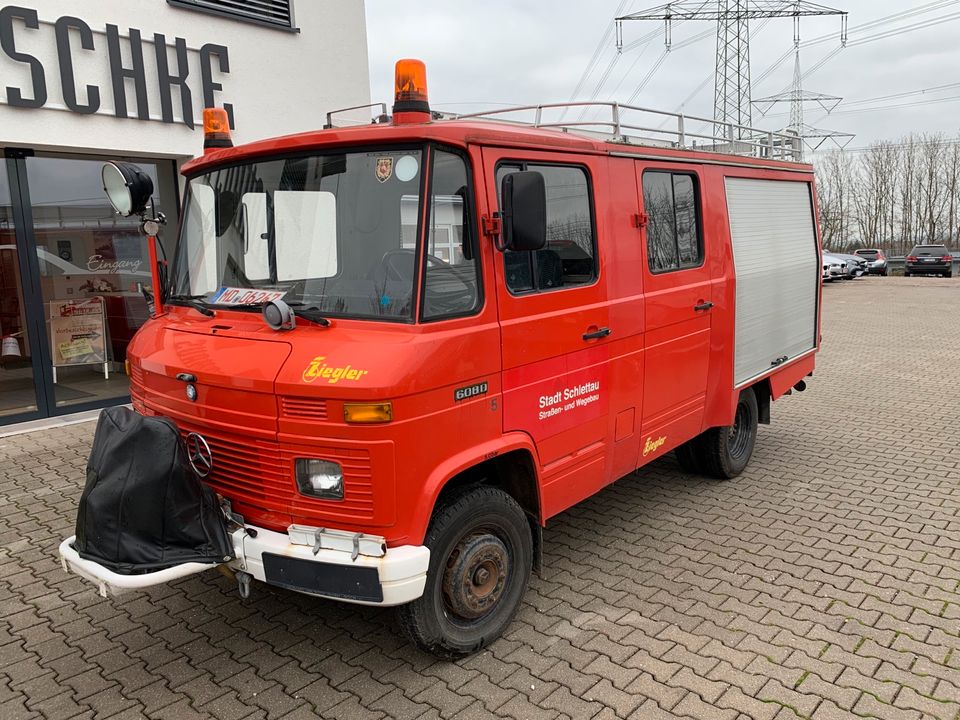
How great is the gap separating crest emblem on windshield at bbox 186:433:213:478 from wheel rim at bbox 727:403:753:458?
4251 mm

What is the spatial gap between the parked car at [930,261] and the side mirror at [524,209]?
33.9 metres

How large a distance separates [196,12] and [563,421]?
7346 mm

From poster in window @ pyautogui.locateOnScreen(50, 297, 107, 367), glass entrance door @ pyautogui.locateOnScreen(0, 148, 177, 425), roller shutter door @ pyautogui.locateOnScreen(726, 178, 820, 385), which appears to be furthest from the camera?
poster in window @ pyautogui.locateOnScreen(50, 297, 107, 367)

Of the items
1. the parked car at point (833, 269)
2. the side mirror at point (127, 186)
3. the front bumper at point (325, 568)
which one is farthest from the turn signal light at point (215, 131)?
the parked car at point (833, 269)

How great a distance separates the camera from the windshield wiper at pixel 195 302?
3560mm

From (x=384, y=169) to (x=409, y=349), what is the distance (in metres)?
0.85

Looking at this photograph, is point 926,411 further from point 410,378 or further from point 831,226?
point 831,226

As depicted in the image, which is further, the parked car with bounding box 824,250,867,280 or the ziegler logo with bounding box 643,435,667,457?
the parked car with bounding box 824,250,867,280

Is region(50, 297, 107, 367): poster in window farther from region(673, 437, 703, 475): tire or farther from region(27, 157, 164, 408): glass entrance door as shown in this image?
region(673, 437, 703, 475): tire

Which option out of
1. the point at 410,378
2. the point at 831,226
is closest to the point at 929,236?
the point at 831,226

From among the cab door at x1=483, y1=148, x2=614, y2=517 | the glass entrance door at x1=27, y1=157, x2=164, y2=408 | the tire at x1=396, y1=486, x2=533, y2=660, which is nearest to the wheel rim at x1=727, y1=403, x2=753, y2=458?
the cab door at x1=483, y1=148, x2=614, y2=517

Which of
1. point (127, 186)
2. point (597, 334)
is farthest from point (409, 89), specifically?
point (127, 186)

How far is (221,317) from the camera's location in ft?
11.5

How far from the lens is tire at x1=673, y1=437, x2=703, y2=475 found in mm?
5824
